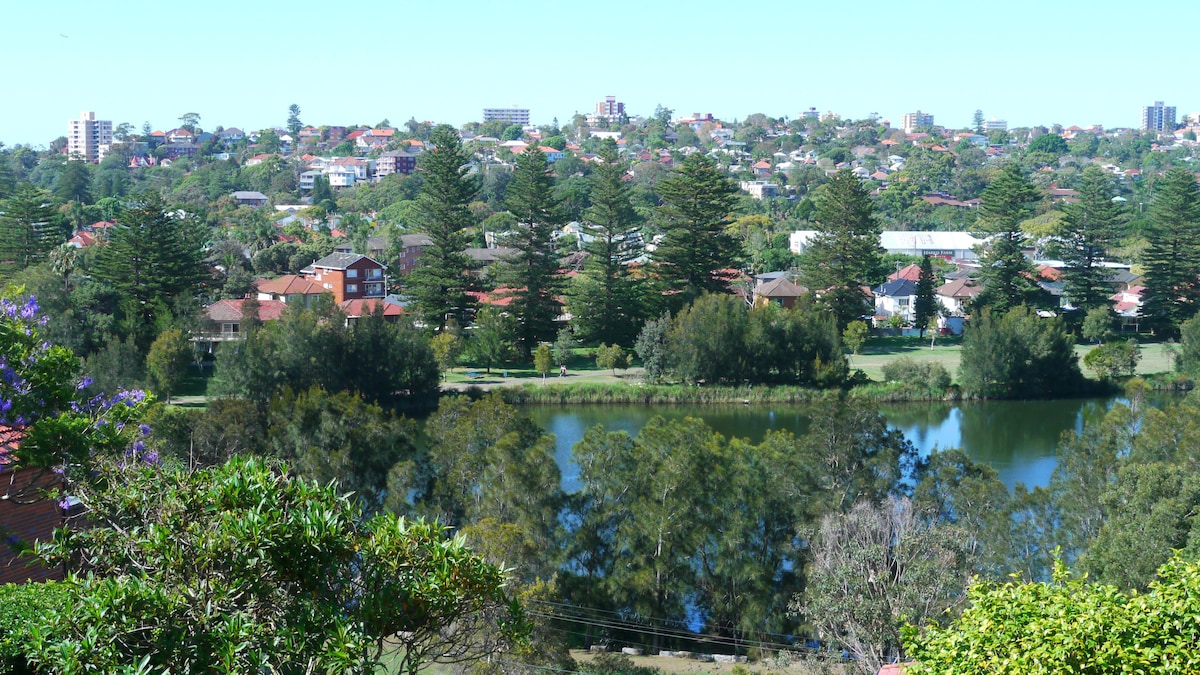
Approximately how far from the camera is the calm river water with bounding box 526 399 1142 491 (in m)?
16.8

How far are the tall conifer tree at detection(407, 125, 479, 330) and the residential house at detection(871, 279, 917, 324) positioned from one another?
9915mm

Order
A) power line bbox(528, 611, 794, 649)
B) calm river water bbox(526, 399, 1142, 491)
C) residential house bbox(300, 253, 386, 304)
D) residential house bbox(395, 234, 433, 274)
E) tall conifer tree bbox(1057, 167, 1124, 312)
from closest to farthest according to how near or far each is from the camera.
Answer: power line bbox(528, 611, 794, 649) < calm river water bbox(526, 399, 1142, 491) < tall conifer tree bbox(1057, 167, 1124, 312) < residential house bbox(300, 253, 386, 304) < residential house bbox(395, 234, 433, 274)

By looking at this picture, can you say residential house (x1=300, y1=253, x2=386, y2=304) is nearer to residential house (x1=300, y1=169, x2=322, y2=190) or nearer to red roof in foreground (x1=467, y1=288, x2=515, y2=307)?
red roof in foreground (x1=467, y1=288, x2=515, y2=307)

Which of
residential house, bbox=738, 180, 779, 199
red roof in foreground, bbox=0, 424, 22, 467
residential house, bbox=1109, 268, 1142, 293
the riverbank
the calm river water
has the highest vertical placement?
residential house, bbox=738, 180, 779, 199

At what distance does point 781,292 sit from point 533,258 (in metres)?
6.12

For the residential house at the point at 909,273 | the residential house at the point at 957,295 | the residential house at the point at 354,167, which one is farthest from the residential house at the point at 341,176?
the residential house at the point at 957,295

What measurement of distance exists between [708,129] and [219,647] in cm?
9387

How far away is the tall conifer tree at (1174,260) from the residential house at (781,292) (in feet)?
24.7

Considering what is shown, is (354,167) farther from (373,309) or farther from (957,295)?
(957,295)

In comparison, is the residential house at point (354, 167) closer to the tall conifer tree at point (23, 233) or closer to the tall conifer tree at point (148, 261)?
the tall conifer tree at point (23, 233)

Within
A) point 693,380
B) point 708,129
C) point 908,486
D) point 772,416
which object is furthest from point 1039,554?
point 708,129

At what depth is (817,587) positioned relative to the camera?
7.51 metres

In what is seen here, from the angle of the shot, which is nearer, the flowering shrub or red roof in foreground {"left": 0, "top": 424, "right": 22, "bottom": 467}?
the flowering shrub

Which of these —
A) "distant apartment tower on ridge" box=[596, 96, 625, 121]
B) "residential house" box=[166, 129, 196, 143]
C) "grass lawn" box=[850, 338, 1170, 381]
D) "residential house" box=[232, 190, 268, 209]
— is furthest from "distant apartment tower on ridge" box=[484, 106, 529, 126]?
"grass lawn" box=[850, 338, 1170, 381]
